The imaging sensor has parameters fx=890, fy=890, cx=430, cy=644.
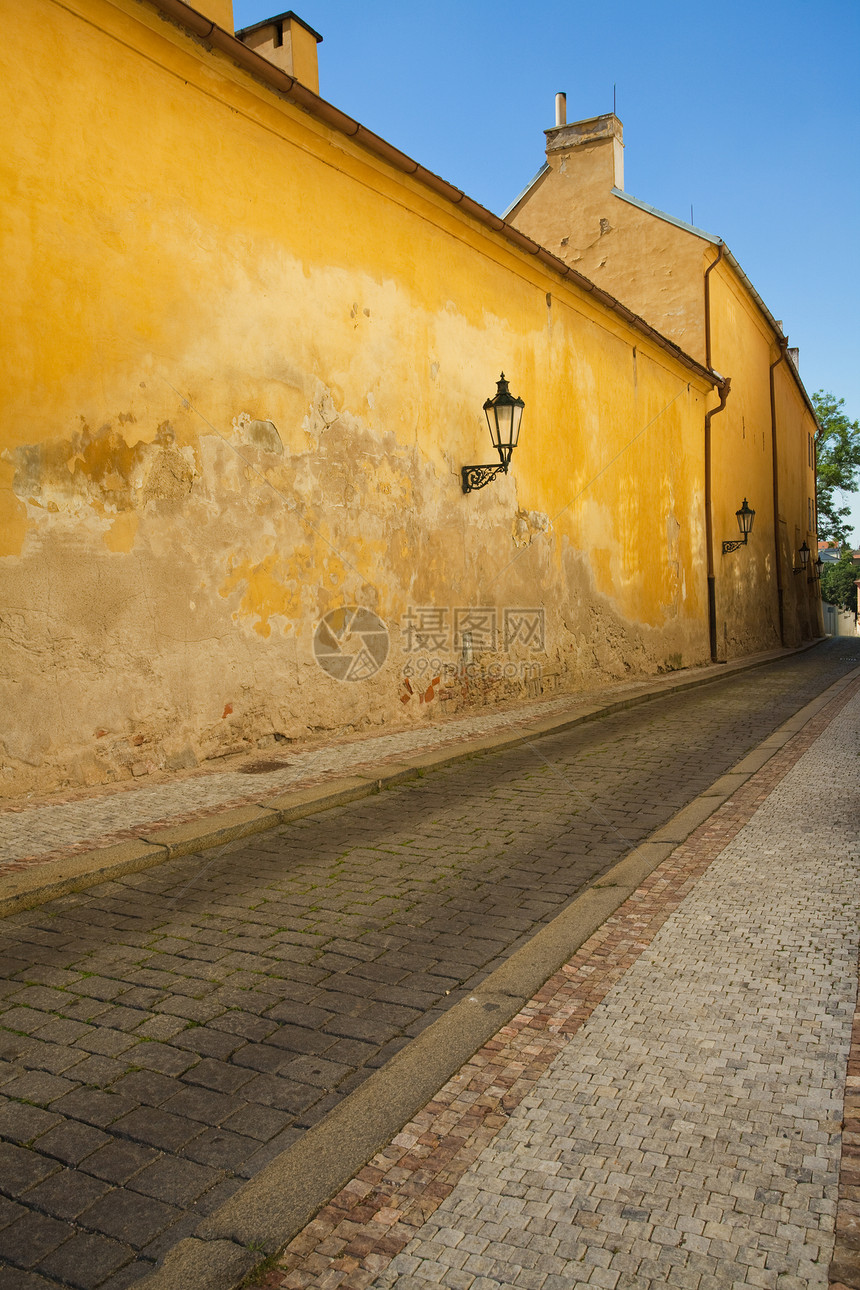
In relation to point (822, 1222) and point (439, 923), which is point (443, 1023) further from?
point (822, 1222)

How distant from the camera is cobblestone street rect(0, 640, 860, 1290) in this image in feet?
7.20

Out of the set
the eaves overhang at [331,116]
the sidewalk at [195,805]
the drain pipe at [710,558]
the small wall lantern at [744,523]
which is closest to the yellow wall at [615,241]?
the drain pipe at [710,558]

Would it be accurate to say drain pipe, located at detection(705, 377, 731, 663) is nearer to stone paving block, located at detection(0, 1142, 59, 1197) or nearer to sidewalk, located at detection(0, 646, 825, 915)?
sidewalk, located at detection(0, 646, 825, 915)

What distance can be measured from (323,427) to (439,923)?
5626 mm

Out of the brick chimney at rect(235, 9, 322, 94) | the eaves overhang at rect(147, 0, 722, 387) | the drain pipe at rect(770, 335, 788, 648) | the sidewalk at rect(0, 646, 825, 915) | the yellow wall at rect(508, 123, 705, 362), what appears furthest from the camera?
the drain pipe at rect(770, 335, 788, 648)

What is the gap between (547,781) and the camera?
7031 mm

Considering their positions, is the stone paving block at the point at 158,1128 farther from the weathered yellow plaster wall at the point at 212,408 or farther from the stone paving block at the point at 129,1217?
the weathered yellow plaster wall at the point at 212,408

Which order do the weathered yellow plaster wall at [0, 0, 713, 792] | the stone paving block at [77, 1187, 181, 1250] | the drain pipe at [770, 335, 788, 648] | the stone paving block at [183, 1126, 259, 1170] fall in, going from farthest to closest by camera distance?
the drain pipe at [770, 335, 788, 648], the weathered yellow plaster wall at [0, 0, 713, 792], the stone paving block at [183, 1126, 259, 1170], the stone paving block at [77, 1187, 181, 1250]

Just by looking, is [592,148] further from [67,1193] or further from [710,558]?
[67,1193]

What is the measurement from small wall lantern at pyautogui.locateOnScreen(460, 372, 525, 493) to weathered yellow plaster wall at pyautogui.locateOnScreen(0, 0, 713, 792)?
0.27m

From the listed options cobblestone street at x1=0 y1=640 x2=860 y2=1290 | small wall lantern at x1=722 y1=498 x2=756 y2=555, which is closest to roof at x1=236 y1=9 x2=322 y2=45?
cobblestone street at x1=0 y1=640 x2=860 y2=1290

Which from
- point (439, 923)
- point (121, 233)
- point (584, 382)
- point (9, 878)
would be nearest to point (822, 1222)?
point (439, 923)

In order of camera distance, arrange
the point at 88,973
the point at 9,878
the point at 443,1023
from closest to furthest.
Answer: the point at 443,1023, the point at 88,973, the point at 9,878

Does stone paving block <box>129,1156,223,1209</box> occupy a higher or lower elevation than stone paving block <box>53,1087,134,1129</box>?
lower
